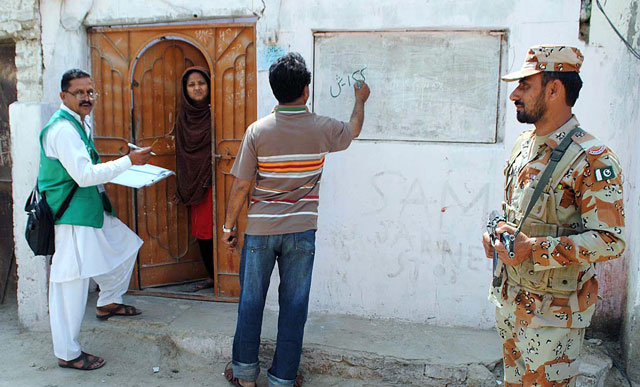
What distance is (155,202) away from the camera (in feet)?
16.1

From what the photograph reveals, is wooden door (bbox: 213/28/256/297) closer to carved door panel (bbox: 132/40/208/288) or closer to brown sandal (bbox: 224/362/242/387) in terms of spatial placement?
carved door panel (bbox: 132/40/208/288)

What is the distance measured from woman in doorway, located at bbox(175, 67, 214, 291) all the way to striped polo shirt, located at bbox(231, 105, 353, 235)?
1658 millimetres

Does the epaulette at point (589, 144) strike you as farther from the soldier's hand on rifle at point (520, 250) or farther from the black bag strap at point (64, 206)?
the black bag strap at point (64, 206)

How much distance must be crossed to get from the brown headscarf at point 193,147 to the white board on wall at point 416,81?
1.14m

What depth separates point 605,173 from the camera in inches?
83.8

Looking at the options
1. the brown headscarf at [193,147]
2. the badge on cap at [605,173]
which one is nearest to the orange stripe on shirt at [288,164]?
the badge on cap at [605,173]

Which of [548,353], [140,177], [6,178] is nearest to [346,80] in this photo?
[140,177]

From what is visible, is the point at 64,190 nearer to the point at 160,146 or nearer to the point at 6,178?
the point at 160,146

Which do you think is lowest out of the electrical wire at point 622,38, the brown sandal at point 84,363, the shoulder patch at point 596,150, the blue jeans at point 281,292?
the brown sandal at point 84,363

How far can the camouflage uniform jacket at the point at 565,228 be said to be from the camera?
2.12m

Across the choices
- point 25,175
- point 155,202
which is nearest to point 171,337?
point 155,202

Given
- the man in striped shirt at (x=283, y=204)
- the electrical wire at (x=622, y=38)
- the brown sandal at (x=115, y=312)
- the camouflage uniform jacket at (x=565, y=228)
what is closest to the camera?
the camouflage uniform jacket at (x=565, y=228)

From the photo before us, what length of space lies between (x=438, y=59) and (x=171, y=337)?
283cm

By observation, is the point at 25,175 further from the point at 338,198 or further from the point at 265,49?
the point at 338,198
